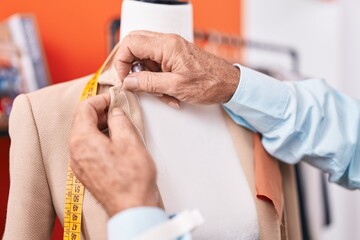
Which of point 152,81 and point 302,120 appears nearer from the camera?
point 152,81

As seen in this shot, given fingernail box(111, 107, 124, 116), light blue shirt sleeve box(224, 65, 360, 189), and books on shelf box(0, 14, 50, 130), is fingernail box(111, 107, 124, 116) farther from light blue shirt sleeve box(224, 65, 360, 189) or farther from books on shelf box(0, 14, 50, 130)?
books on shelf box(0, 14, 50, 130)

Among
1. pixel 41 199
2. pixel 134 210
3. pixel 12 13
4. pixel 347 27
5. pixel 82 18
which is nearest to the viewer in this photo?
pixel 134 210

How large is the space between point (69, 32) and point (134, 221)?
1.10 metres

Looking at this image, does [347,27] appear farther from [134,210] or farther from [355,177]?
[134,210]

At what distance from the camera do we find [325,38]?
2.45 m

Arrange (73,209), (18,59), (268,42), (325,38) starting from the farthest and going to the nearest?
(325,38) < (268,42) < (18,59) < (73,209)

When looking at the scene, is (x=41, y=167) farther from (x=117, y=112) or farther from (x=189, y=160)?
(x=189, y=160)

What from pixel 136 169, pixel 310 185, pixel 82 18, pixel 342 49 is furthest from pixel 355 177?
pixel 342 49

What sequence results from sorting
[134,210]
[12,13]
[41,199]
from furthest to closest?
[12,13]
[41,199]
[134,210]

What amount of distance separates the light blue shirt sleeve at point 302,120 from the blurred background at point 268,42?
0.63 meters

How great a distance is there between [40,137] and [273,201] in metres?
0.45

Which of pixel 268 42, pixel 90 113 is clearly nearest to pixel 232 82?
pixel 90 113

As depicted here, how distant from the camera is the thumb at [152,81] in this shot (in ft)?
2.58

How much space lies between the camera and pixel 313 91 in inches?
37.3
